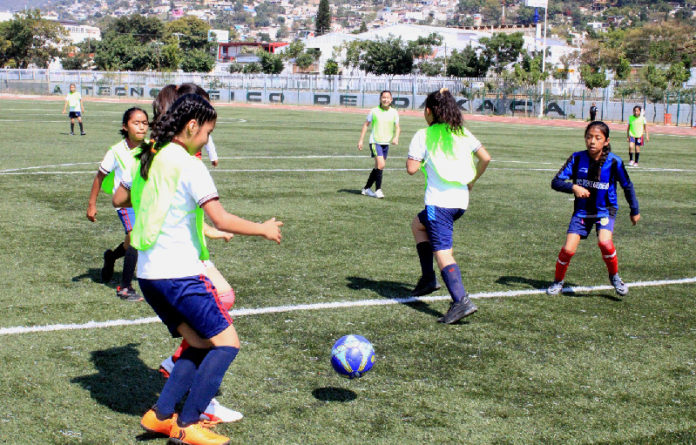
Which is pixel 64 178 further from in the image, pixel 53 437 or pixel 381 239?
pixel 53 437

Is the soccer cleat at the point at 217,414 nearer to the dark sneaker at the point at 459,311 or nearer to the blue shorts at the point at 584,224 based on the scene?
the dark sneaker at the point at 459,311

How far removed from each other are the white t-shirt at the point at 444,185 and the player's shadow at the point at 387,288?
1.08 meters

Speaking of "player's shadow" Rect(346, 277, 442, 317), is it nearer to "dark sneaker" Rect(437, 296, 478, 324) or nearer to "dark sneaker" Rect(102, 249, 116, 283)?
"dark sneaker" Rect(437, 296, 478, 324)

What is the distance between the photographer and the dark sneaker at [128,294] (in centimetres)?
724

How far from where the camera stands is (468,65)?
9356 centimetres

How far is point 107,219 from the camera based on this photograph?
1136 centimetres

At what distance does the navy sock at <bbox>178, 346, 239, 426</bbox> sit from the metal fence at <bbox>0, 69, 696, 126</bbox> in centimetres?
4706

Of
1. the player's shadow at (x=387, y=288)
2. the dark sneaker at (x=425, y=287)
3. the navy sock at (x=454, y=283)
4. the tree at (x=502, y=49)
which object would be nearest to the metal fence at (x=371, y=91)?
the tree at (x=502, y=49)

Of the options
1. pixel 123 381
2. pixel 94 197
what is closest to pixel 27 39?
pixel 94 197

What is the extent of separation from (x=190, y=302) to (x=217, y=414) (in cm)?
96

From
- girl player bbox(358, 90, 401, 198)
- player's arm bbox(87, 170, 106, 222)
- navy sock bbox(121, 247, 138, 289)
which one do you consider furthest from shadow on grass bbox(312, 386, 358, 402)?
girl player bbox(358, 90, 401, 198)

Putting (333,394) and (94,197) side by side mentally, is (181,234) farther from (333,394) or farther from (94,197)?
(94,197)

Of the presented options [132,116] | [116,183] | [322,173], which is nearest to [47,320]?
[116,183]

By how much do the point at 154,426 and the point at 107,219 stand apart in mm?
7566
